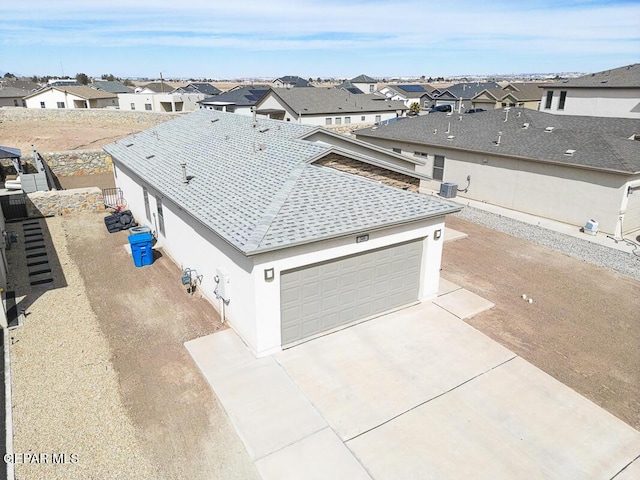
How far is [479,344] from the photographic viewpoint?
9977 millimetres

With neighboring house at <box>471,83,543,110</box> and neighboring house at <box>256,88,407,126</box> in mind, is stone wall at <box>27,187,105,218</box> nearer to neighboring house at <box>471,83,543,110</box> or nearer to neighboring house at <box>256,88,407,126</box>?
neighboring house at <box>256,88,407,126</box>

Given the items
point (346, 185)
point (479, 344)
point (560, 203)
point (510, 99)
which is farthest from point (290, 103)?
point (479, 344)

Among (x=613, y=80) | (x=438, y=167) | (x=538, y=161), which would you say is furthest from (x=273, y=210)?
(x=613, y=80)

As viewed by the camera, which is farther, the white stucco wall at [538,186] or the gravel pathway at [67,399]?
the white stucco wall at [538,186]

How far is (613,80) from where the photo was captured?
30609mm

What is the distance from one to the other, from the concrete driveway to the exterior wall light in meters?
1.82

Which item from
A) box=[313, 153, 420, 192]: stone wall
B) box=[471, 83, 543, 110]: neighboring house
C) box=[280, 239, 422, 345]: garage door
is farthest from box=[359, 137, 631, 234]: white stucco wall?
box=[471, 83, 543, 110]: neighboring house

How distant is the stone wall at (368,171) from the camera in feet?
42.6

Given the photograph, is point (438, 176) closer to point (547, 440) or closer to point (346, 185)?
point (346, 185)

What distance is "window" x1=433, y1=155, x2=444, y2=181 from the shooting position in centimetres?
2472

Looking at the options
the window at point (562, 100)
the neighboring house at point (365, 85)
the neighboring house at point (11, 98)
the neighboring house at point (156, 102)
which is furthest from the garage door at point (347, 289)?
the neighboring house at point (365, 85)

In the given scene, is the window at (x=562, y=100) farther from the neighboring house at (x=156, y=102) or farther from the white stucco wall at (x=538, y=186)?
the neighboring house at (x=156, y=102)

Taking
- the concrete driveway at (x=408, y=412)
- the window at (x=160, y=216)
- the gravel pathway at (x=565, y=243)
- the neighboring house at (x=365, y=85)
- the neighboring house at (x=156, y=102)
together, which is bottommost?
the concrete driveway at (x=408, y=412)

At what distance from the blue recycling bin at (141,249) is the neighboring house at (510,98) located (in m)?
57.2
